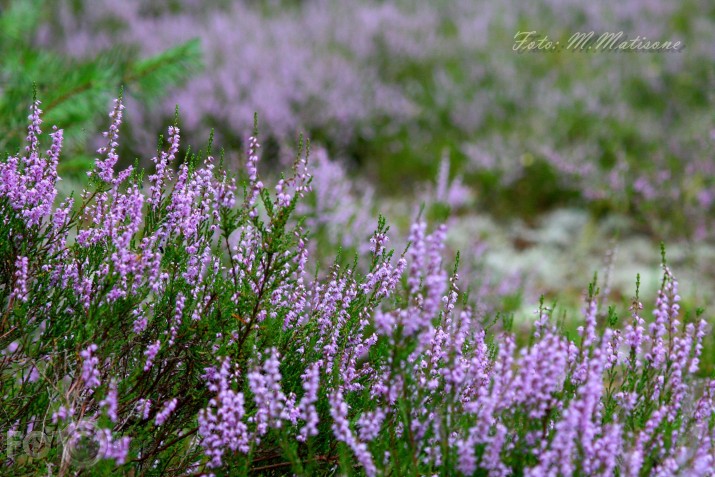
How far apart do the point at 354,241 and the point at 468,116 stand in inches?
124

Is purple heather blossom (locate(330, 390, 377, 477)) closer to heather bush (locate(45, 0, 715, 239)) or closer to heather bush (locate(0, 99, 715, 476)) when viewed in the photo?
heather bush (locate(0, 99, 715, 476))

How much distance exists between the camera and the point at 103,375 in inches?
68.4

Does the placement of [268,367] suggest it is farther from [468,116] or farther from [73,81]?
[468,116]

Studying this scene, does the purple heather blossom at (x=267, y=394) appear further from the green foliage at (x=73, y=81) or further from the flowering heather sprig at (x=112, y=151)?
the green foliage at (x=73, y=81)

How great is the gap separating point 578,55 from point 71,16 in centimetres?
591

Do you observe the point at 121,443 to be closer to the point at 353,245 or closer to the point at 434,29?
the point at 353,245

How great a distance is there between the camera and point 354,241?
414 cm

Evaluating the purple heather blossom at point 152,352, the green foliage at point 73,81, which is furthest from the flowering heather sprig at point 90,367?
the green foliage at point 73,81

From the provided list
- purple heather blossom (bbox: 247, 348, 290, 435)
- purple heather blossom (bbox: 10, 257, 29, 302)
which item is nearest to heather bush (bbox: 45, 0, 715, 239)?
purple heather blossom (bbox: 10, 257, 29, 302)

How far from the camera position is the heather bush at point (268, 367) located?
1482 millimetres

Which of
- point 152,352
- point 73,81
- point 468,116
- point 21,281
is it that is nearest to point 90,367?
point 152,352

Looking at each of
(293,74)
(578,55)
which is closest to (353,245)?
(293,74)

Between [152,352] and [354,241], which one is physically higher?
[354,241]

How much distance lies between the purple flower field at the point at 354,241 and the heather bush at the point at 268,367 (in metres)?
0.01
